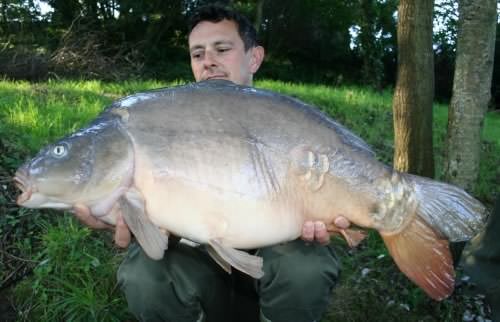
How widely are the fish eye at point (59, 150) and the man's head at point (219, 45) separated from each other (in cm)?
89

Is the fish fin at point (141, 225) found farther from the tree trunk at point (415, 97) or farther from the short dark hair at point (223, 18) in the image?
the tree trunk at point (415, 97)

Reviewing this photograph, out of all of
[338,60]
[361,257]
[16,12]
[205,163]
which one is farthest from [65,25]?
[205,163]

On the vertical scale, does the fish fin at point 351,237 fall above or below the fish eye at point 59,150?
below

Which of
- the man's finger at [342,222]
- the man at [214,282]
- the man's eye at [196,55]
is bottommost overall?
the man at [214,282]

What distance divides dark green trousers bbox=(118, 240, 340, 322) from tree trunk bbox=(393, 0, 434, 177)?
7.26 feet

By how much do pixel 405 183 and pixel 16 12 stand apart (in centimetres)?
1313

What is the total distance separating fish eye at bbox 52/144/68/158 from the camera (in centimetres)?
166

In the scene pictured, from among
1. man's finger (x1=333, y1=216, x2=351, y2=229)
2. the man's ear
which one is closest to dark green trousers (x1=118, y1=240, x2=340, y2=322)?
man's finger (x1=333, y1=216, x2=351, y2=229)

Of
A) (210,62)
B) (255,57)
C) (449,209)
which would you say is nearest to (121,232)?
(210,62)

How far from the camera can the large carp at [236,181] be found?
1631mm

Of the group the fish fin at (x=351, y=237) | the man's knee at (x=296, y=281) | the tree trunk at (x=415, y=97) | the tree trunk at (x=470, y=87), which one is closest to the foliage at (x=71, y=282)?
the man's knee at (x=296, y=281)

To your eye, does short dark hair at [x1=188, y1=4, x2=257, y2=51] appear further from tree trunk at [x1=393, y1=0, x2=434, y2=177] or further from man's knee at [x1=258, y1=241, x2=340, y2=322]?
tree trunk at [x1=393, y1=0, x2=434, y2=177]

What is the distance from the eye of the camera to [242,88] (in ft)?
5.81

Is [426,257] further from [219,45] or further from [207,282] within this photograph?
[219,45]
